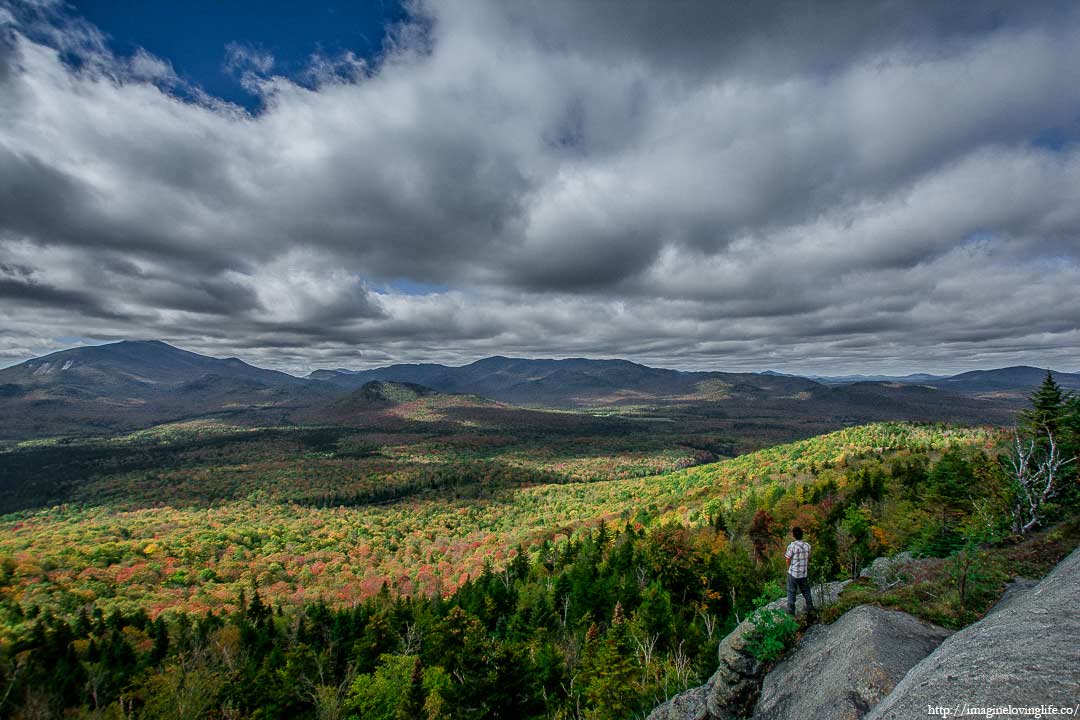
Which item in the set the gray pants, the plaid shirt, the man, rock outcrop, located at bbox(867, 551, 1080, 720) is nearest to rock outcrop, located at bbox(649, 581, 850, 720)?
the gray pants

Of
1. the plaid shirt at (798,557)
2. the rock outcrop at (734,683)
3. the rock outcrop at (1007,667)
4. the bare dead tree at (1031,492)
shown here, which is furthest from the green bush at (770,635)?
the bare dead tree at (1031,492)

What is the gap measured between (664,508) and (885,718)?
118 m

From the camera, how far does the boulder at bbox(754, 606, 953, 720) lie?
1129cm

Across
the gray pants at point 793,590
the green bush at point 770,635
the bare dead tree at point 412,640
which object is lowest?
the bare dead tree at point 412,640

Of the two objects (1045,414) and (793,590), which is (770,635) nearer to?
(793,590)

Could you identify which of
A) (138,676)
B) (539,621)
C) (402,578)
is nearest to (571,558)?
(539,621)

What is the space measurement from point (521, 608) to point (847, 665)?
191 feet

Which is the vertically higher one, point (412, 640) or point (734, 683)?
point (734, 683)

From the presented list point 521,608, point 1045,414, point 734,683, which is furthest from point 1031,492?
point 521,608

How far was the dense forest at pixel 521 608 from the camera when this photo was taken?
30.0m

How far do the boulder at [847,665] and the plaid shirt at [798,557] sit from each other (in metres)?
1.88

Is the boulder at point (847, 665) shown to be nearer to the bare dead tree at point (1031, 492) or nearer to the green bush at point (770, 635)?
the green bush at point (770, 635)

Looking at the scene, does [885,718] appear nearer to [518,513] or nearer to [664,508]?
[664,508]

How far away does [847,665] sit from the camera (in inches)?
475
